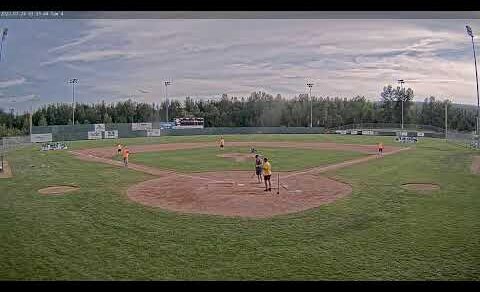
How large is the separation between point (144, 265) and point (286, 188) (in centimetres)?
618

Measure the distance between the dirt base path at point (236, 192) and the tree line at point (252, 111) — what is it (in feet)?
6.52

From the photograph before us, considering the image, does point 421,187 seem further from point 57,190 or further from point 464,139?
point 57,190

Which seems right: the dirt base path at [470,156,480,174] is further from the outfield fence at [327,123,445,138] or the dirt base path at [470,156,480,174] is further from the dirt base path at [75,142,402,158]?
the dirt base path at [75,142,402,158]

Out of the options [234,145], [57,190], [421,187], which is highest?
[234,145]

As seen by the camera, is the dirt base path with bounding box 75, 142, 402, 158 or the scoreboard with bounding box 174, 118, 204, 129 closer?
the scoreboard with bounding box 174, 118, 204, 129

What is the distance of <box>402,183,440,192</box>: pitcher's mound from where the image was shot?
992cm

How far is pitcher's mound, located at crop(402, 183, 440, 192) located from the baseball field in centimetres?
3

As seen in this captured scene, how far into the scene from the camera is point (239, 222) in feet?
25.2

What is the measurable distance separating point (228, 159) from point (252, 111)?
19.4 feet

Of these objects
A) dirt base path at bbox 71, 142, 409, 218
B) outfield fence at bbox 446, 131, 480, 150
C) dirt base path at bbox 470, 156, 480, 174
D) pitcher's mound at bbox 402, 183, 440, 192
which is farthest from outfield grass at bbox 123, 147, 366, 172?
dirt base path at bbox 470, 156, 480, 174

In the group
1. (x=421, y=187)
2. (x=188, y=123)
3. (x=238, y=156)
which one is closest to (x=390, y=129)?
(x=238, y=156)

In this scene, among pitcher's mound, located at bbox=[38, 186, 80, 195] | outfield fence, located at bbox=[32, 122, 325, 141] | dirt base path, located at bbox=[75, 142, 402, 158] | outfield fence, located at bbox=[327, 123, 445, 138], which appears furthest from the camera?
dirt base path, located at bbox=[75, 142, 402, 158]

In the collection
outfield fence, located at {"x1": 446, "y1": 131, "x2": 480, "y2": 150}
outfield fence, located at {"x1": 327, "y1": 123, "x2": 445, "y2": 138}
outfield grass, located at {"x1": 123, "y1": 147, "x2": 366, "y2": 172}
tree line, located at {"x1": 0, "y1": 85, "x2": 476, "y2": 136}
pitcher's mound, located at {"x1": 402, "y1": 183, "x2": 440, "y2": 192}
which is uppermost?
tree line, located at {"x1": 0, "y1": 85, "x2": 476, "y2": 136}
